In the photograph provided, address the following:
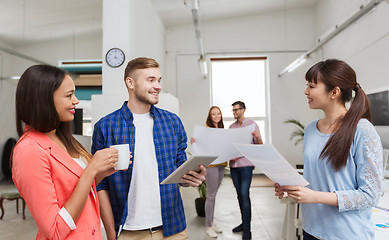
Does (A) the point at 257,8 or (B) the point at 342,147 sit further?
(A) the point at 257,8

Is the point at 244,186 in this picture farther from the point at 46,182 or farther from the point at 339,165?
the point at 46,182

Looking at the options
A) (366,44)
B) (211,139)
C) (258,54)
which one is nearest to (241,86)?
(258,54)

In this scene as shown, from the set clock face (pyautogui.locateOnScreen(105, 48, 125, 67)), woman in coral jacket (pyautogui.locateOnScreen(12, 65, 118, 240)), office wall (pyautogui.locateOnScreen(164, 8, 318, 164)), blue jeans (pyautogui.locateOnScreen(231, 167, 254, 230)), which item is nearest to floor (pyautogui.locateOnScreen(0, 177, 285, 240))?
blue jeans (pyautogui.locateOnScreen(231, 167, 254, 230))

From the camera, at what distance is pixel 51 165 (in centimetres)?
87

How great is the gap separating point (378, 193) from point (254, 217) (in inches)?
120

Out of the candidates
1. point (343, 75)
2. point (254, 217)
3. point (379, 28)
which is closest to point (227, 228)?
point (254, 217)

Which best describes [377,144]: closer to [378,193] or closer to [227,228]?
[378,193]

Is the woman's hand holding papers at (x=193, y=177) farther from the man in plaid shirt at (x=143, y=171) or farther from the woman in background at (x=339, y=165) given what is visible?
the woman in background at (x=339, y=165)

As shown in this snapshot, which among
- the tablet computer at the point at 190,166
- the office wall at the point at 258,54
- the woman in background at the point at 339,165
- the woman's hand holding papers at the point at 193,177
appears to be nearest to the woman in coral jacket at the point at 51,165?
the tablet computer at the point at 190,166

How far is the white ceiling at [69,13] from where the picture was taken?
430 centimetres

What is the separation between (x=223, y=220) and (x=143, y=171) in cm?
279

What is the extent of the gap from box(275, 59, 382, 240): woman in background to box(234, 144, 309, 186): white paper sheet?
0.07m

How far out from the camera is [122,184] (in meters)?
1.30

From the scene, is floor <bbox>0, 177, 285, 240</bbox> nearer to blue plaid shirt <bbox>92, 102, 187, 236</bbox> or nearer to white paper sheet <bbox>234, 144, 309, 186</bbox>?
blue plaid shirt <bbox>92, 102, 187, 236</bbox>
